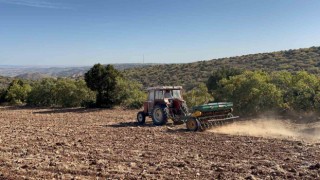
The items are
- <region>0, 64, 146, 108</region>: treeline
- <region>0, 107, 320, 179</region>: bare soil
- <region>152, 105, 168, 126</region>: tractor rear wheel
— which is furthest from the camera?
<region>0, 64, 146, 108</region>: treeline

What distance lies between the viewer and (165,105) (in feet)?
61.0

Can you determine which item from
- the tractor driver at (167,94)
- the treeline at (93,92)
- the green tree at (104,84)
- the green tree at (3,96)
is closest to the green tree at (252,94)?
the tractor driver at (167,94)

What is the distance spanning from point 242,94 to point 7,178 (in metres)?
15.7

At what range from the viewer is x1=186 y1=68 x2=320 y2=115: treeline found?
20.2 m

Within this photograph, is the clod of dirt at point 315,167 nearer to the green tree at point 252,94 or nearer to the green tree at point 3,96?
Result: the green tree at point 252,94

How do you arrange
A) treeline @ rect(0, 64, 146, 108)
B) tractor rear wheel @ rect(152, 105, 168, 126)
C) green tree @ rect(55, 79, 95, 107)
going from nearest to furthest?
tractor rear wheel @ rect(152, 105, 168, 126)
treeline @ rect(0, 64, 146, 108)
green tree @ rect(55, 79, 95, 107)

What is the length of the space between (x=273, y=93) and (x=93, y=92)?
1899cm

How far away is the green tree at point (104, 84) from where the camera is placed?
110 feet

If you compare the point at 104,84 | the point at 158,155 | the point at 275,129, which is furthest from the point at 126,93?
the point at 158,155

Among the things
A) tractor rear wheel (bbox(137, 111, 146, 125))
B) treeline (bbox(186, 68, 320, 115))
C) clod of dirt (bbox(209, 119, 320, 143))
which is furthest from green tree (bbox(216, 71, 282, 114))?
tractor rear wheel (bbox(137, 111, 146, 125))

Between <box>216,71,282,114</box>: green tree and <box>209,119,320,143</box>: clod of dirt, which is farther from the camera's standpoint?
<box>216,71,282,114</box>: green tree

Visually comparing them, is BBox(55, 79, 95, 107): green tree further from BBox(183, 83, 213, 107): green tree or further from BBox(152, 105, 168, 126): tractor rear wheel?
BBox(152, 105, 168, 126): tractor rear wheel

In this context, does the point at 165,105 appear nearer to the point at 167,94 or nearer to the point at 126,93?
the point at 167,94

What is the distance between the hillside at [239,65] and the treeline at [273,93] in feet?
80.6
